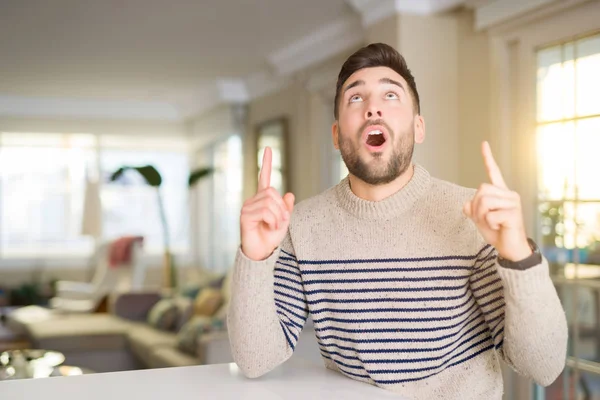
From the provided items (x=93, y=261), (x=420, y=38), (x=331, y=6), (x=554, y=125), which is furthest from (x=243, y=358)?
(x=93, y=261)

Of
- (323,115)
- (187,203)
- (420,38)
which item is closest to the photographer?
A: (420,38)

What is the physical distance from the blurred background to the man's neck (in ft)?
6.46

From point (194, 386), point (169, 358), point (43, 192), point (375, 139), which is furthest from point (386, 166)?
point (43, 192)

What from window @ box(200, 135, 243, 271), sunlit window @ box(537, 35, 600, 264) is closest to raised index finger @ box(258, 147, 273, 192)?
sunlit window @ box(537, 35, 600, 264)

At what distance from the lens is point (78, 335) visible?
530cm

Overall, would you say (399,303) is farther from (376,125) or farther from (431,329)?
(376,125)

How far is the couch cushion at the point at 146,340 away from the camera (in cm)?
470

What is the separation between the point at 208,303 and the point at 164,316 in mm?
467

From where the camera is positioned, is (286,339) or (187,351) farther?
(187,351)

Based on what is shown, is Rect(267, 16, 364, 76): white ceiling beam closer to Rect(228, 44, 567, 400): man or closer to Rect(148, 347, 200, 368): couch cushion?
Rect(148, 347, 200, 368): couch cushion

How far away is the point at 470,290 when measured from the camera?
1285 millimetres

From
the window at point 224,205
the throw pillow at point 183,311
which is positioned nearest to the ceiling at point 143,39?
the window at point 224,205

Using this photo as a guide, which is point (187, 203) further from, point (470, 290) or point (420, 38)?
point (470, 290)

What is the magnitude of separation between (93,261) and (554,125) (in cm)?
654
